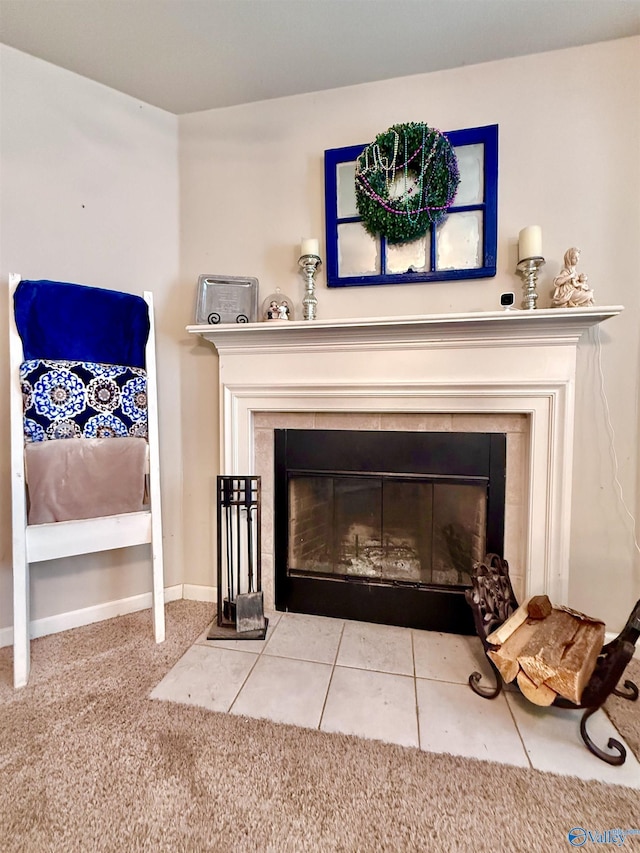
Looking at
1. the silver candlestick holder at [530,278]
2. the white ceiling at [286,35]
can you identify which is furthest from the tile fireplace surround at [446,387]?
the white ceiling at [286,35]

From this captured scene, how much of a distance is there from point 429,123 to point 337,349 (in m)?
1.01

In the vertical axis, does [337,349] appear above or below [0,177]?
below

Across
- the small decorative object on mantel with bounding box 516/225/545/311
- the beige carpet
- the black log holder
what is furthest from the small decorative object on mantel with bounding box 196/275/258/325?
the beige carpet

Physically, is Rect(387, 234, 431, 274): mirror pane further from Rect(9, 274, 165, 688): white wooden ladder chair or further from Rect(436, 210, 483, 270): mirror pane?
Rect(9, 274, 165, 688): white wooden ladder chair

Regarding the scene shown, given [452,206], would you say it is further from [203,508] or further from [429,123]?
[203,508]

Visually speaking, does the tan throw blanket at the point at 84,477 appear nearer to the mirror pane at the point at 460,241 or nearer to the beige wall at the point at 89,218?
the beige wall at the point at 89,218

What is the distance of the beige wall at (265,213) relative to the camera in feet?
4.37

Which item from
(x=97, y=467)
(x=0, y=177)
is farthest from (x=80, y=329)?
(x=0, y=177)

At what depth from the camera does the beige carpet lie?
30.4 inches

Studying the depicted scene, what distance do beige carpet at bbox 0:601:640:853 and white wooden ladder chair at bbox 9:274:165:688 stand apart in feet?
0.85

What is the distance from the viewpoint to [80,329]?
1315mm

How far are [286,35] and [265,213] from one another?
22.6 inches

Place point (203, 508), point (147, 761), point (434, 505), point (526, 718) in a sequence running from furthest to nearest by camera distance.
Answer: point (203, 508) → point (434, 505) → point (526, 718) → point (147, 761)

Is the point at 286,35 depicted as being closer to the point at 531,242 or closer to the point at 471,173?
the point at 471,173
